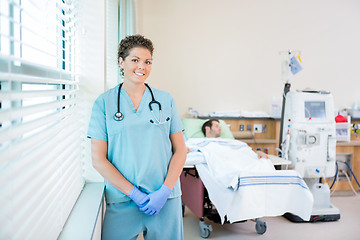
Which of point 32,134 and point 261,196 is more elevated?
point 32,134

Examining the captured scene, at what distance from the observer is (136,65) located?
1.42 meters

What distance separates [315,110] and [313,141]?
32 centimetres

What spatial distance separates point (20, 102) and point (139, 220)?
2.56 feet

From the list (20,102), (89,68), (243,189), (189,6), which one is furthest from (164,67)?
(20,102)

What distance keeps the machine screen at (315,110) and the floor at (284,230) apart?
1.08 meters

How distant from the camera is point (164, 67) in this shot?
14.0 feet

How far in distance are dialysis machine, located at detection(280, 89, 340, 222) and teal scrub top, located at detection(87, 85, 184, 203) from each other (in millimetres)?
2183

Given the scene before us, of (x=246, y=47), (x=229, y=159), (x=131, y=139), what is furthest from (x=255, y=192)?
(x=246, y=47)

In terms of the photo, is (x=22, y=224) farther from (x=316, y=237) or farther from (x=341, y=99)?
(x=341, y=99)

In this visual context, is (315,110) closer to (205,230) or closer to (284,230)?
(284,230)

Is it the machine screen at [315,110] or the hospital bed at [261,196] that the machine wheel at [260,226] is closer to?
the hospital bed at [261,196]

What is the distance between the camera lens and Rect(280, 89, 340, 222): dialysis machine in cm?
325

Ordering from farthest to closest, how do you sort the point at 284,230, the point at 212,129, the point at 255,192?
the point at 212,129 → the point at 284,230 → the point at 255,192

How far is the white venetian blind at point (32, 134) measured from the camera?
0.71 metres
